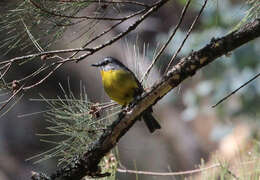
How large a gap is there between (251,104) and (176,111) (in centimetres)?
295

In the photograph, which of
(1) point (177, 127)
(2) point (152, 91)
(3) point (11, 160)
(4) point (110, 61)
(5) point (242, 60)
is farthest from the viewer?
(1) point (177, 127)

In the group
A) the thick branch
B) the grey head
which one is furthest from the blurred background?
the thick branch

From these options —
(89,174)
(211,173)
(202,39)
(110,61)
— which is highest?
(202,39)

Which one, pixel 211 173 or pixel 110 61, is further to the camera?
pixel 110 61

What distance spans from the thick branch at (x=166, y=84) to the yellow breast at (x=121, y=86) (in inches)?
31.0

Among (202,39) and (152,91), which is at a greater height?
(202,39)

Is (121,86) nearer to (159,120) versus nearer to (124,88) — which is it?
(124,88)

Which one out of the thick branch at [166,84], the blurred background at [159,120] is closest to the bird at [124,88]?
the thick branch at [166,84]

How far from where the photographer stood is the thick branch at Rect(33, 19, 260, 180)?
7.06 ft

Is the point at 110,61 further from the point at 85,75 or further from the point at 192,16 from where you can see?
the point at 192,16

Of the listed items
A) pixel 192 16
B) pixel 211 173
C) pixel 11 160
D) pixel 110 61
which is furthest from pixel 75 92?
pixel 211 173

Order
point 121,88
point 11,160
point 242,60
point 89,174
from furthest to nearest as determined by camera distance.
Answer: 1. point 11,160
2. point 242,60
3. point 121,88
4. point 89,174

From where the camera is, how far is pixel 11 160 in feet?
26.0

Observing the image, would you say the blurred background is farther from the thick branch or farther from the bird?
the thick branch
